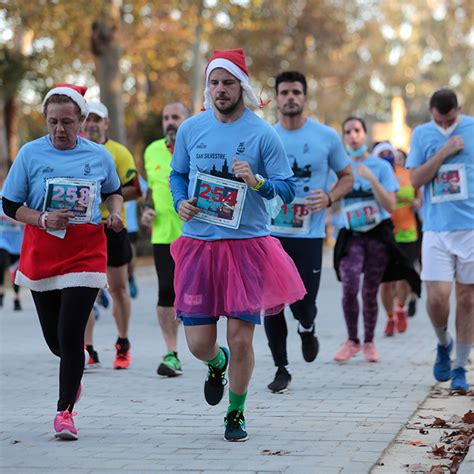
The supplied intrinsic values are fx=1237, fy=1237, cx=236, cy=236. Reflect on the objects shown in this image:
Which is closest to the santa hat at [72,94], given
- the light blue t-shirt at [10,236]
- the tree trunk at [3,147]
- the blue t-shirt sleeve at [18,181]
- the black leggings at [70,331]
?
the blue t-shirt sleeve at [18,181]

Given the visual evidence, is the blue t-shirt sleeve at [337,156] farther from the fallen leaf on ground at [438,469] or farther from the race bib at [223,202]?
the fallen leaf on ground at [438,469]

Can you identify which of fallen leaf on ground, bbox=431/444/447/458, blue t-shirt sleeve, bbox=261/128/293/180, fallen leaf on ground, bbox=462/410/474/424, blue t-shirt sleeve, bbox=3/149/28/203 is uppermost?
blue t-shirt sleeve, bbox=261/128/293/180

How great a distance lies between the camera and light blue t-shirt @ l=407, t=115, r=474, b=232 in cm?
846

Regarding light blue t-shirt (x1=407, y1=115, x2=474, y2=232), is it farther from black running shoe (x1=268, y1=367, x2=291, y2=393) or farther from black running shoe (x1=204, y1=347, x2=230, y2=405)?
black running shoe (x1=204, y1=347, x2=230, y2=405)

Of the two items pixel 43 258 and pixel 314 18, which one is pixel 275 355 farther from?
pixel 314 18

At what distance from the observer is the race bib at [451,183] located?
8.45 m

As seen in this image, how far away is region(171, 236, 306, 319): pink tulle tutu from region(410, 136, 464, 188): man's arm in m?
1.96

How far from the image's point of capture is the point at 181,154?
23.3 feet

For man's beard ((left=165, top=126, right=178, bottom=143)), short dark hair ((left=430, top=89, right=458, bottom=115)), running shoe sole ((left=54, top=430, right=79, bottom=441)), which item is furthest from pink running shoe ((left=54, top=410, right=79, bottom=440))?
man's beard ((left=165, top=126, right=178, bottom=143))

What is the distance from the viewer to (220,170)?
6809mm

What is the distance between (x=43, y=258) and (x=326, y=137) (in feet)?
9.50

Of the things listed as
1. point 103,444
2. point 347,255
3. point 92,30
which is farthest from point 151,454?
point 92,30

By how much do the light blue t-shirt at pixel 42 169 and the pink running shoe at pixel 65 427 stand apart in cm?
113

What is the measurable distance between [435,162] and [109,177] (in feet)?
7.65
